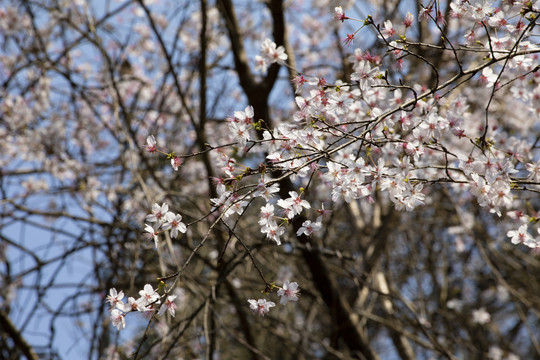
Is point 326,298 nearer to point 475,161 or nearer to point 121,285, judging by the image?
point 121,285

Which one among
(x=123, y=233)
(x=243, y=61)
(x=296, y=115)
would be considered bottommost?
(x=296, y=115)

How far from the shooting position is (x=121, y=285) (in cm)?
381

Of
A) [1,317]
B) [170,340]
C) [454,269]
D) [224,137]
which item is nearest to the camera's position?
[170,340]

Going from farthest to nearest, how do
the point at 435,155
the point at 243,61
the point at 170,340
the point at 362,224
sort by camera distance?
the point at 362,224 < the point at 243,61 < the point at 170,340 < the point at 435,155

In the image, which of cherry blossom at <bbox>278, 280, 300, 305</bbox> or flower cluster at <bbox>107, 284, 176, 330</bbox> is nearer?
flower cluster at <bbox>107, 284, 176, 330</bbox>

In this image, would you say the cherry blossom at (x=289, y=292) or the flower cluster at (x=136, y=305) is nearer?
the flower cluster at (x=136, y=305)

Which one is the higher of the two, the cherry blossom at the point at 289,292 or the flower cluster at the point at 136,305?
the flower cluster at the point at 136,305

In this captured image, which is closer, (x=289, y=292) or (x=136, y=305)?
(x=136, y=305)

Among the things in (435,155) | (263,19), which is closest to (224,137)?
(263,19)

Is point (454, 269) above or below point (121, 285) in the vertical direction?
above

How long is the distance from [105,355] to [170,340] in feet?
2.42

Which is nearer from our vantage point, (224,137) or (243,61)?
(243,61)

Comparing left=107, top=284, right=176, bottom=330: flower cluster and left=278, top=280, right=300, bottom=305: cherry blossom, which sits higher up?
left=107, top=284, right=176, bottom=330: flower cluster

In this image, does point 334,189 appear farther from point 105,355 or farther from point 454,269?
point 454,269
